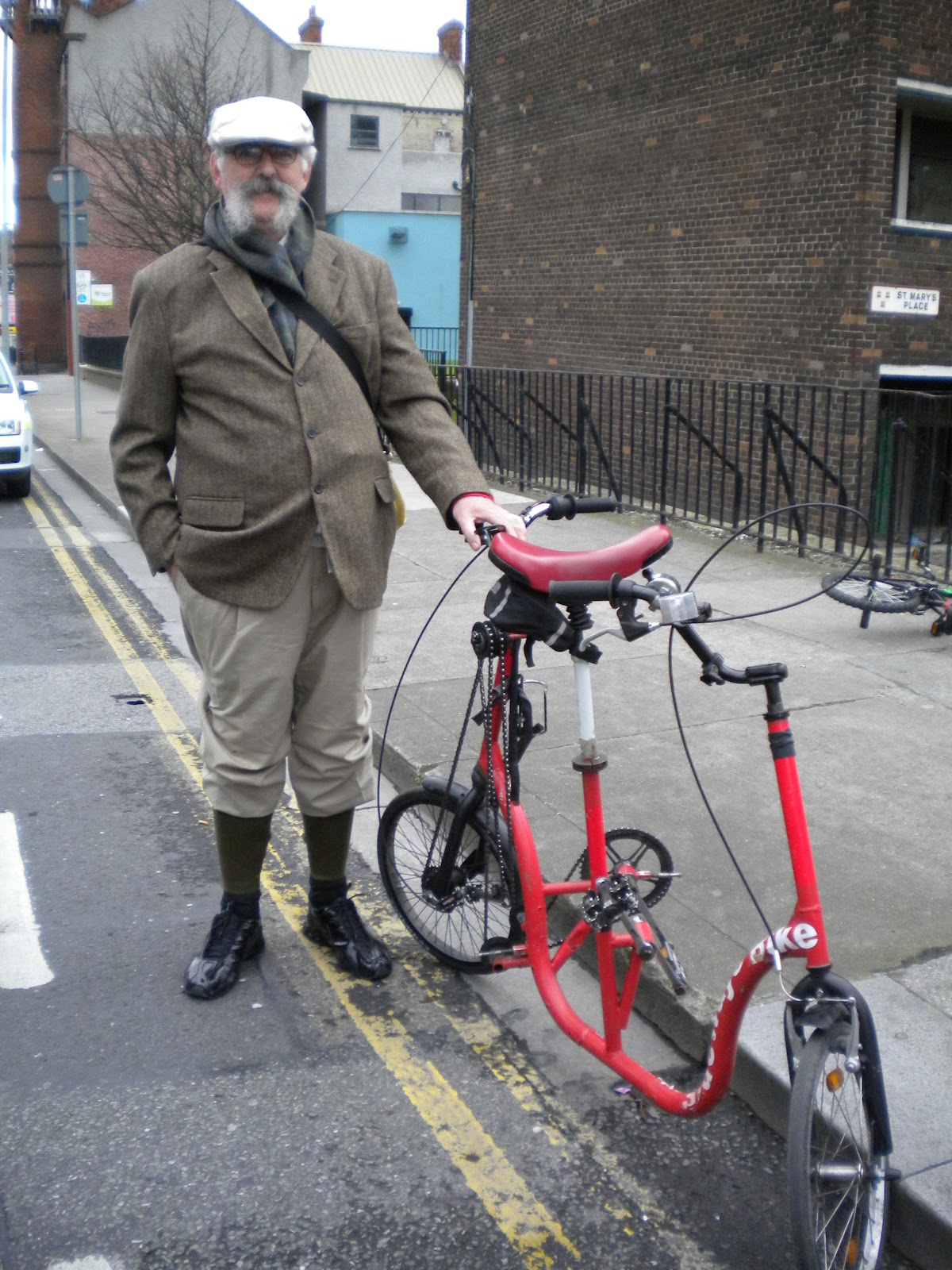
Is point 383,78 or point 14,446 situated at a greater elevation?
point 383,78

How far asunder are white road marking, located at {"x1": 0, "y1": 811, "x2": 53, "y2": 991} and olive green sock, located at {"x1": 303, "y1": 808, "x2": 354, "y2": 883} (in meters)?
0.84

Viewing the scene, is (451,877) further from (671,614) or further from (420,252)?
(420,252)

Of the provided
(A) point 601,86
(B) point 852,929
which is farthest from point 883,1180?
(A) point 601,86

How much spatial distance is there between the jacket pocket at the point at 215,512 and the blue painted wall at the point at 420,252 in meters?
37.6

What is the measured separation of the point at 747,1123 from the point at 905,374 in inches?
409

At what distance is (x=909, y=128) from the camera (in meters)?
12.8

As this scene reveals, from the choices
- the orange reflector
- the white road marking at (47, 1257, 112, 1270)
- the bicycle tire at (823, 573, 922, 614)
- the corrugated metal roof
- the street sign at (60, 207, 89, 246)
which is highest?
the corrugated metal roof

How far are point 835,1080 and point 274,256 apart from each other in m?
2.28

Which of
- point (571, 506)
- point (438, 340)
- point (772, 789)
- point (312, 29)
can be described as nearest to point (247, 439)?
point (571, 506)

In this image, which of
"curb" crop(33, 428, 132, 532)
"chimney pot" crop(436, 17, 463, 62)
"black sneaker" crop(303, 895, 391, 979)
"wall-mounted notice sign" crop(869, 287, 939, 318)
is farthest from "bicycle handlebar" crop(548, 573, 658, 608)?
"chimney pot" crop(436, 17, 463, 62)

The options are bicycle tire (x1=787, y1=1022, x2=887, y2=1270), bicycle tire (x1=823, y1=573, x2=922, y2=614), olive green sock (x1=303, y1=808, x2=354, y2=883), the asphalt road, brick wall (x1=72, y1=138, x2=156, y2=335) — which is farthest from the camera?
brick wall (x1=72, y1=138, x2=156, y2=335)

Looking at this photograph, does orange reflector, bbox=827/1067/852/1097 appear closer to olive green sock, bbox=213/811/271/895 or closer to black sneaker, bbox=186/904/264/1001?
olive green sock, bbox=213/811/271/895

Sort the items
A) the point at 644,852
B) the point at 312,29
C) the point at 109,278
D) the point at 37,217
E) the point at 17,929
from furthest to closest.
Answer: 1. the point at 312,29
2. the point at 37,217
3. the point at 109,278
4. the point at 17,929
5. the point at 644,852

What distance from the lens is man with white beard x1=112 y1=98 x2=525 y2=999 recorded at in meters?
3.28
